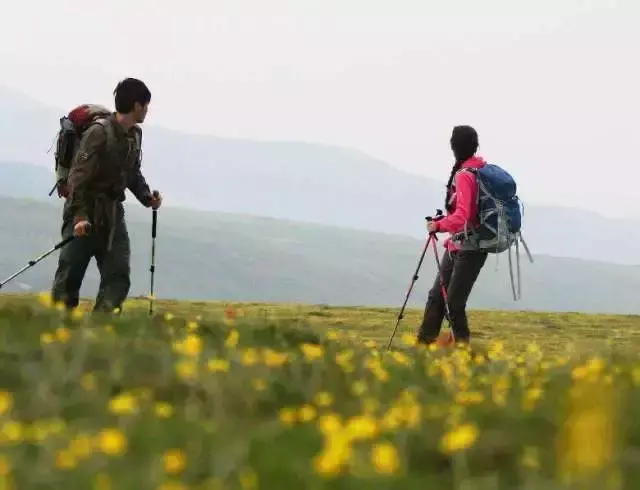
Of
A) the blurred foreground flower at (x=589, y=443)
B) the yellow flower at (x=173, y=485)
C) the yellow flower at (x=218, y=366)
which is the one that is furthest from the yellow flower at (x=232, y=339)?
the blurred foreground flower at (x=589, y=443)

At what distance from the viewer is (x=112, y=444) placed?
13.2 ft

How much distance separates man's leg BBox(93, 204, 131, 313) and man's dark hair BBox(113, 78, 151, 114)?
3.81ft

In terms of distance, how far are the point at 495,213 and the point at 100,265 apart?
4.70 metres

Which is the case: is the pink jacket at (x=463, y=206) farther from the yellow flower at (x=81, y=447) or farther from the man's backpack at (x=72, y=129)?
the yellow flower at (x=81, y=447)

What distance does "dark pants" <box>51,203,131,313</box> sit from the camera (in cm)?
1105

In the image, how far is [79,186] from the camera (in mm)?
10727

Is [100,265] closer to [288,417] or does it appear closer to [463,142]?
[463,142]

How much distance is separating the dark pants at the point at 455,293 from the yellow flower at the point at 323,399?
5.94m

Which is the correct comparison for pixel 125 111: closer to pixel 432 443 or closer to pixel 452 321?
pixel 452 321

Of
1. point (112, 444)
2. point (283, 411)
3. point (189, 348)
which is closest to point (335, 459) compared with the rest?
point (112, 444)

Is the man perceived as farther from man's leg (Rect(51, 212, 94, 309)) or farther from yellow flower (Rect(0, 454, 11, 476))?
yellow flower (Rect(0, 454, 11, 476))

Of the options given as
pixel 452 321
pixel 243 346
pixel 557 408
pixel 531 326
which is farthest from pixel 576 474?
pixel 531 326

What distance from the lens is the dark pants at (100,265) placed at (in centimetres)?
1105

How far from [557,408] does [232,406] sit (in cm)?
186
